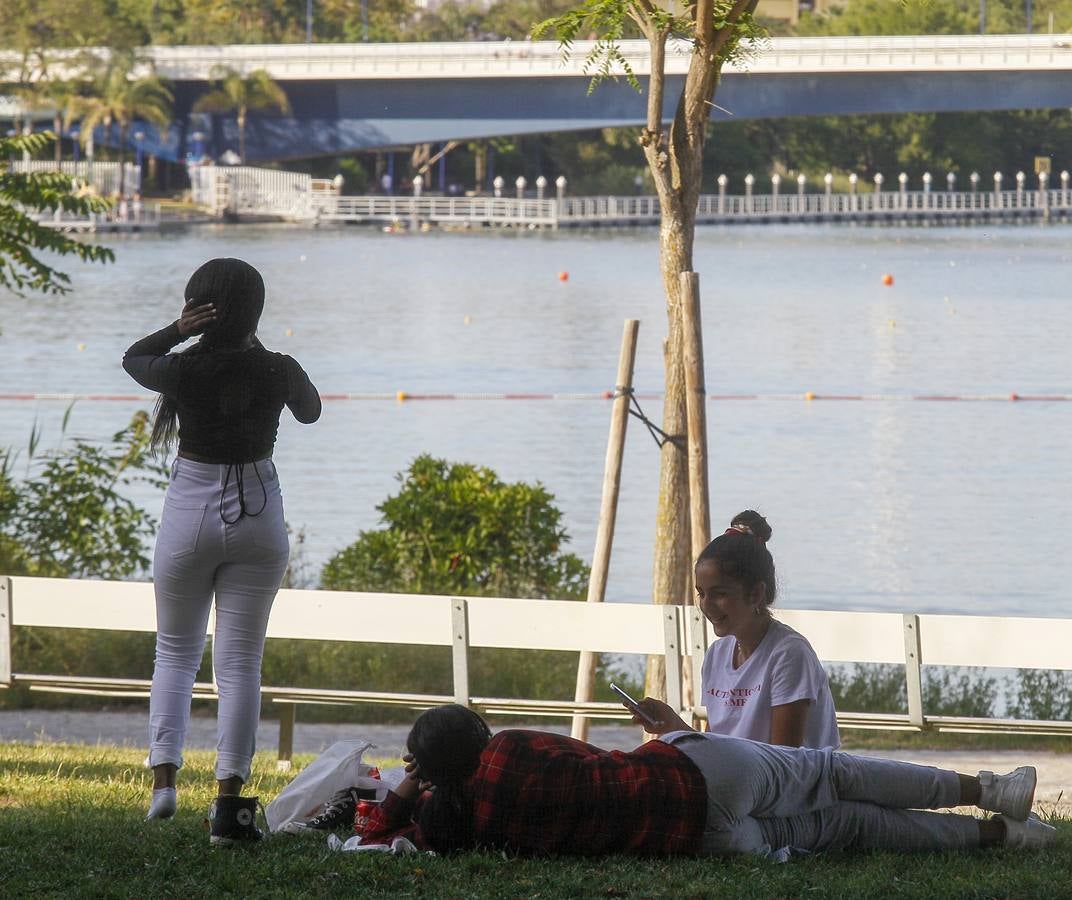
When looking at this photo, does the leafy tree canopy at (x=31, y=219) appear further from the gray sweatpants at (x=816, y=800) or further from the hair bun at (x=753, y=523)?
the gray sweatpants at (x=816, y=800)

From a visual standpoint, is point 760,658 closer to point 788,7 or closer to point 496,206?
point 496,206

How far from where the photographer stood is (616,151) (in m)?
85.7

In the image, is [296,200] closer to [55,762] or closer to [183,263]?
[183,263]

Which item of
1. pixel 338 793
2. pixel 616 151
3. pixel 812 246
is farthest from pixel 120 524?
pixel 616 151

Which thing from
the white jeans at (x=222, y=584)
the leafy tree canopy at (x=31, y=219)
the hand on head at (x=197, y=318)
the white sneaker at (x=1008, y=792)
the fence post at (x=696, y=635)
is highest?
the leafy tree canopy at (x=31, y=219)

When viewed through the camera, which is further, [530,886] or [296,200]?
[296,200]

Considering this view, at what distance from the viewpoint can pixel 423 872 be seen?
428 cm

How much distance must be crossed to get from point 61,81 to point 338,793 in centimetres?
6849

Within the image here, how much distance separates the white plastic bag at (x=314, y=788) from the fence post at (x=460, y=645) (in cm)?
188

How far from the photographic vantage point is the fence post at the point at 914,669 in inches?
253

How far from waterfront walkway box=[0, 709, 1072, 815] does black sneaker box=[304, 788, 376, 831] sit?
146 inches

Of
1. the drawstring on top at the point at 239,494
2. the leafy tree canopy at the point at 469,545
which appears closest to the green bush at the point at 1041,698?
the leafy tree canopy at the point at 469,545

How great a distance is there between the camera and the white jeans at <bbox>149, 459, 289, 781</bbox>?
464 cm

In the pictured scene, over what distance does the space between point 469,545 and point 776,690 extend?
6.42 metres
